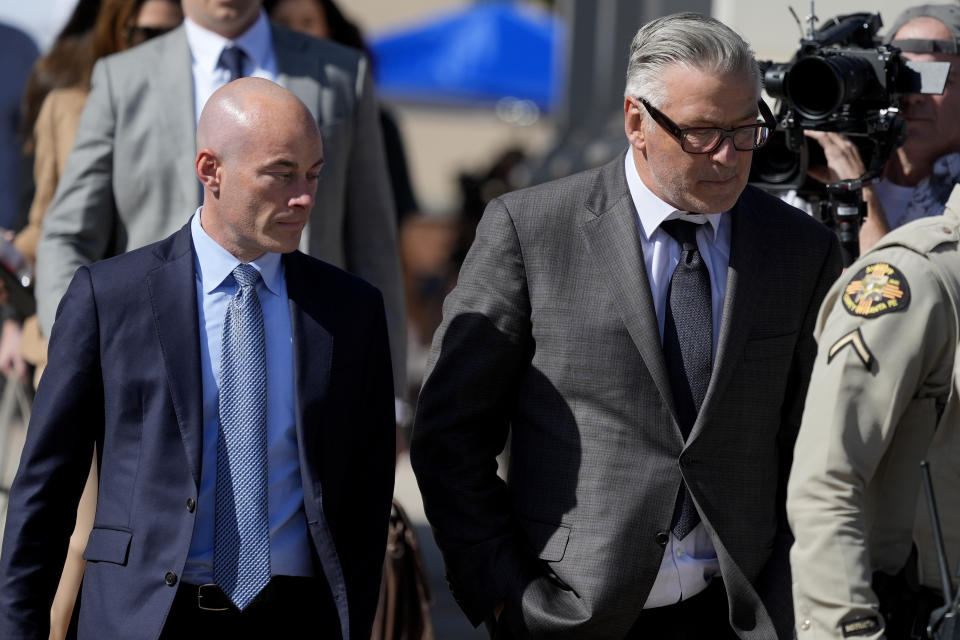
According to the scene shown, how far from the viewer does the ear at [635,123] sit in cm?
334

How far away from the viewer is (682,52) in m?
3.23

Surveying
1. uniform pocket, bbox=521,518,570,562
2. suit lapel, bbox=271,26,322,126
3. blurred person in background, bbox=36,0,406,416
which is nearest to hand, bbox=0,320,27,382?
blurred person in background, bbox=36,0,406,416

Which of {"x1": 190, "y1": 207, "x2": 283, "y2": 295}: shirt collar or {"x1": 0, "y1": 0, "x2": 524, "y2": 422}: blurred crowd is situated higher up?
{"x1": 190, "y1": 207, "x2": 283, "y2": 295}: shirt collar

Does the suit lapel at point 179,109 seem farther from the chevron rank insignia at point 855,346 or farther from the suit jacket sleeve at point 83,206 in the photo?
the chevron rank insignia at point 855,346

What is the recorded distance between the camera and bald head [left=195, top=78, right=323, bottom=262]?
3.21m

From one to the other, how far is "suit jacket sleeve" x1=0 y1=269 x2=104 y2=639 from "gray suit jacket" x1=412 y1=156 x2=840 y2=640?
27.9 inches

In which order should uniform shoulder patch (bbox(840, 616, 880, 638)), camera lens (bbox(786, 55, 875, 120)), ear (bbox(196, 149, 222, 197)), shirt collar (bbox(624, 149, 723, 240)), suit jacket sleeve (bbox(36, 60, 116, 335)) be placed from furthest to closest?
suit jacket sleeve (bbox(36, 60, 116, 335)), camera lens (bbox(786, 55, 875, 120)), shirt collar (bbox(624, 149, 723, 240)), ear (bbox(196, 149, 222, 197)), uniform shoulder patch (bbox(840, 616, 880, 638))

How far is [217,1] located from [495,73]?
1128 cm

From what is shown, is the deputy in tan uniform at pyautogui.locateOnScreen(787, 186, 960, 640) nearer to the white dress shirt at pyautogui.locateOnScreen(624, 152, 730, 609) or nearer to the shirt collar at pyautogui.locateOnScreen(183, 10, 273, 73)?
the white dress shirt at pyautogui.locateOnScreen(624, 152, 730, 609)

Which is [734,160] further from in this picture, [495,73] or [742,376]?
[495,73]

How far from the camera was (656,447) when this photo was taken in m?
3.31

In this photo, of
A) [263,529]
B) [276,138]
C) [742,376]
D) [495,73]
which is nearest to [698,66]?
[742,376]

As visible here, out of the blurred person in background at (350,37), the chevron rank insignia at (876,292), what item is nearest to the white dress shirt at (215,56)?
the blurred person in background at (350,37)

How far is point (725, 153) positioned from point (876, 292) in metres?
0.49
